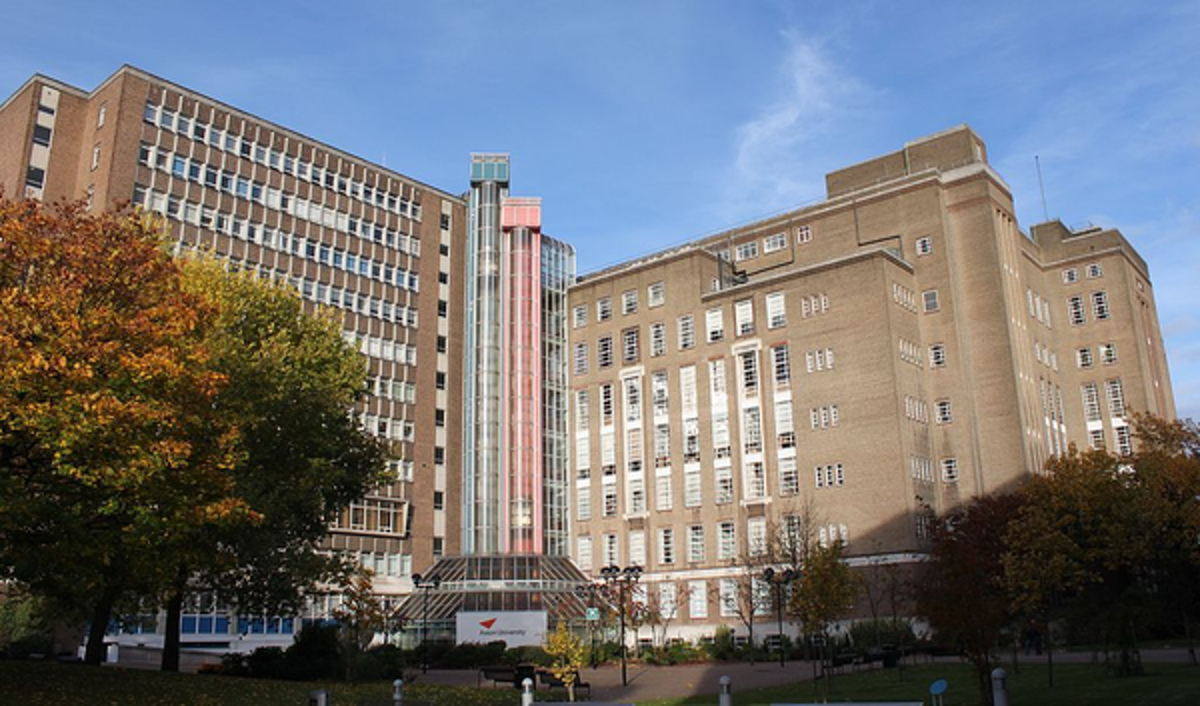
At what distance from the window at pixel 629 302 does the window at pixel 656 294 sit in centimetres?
121

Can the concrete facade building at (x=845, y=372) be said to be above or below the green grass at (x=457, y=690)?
above

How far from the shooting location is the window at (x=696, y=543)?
67875 mm

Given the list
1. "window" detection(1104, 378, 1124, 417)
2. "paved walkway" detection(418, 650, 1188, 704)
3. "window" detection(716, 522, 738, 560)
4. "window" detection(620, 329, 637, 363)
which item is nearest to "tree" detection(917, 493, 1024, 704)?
"paved walkway" detection(418, 650, 1188, 704)

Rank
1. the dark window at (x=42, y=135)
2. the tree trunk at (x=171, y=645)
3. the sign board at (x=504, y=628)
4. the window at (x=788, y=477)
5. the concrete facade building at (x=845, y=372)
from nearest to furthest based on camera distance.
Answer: the tree trunk at (x=171, y=645)
the sign board at (x=504, y=628)
the dark window at (x=42, y=135)
the concrete facade building at (x=845, y=372)
the window at (x=788, y=477)

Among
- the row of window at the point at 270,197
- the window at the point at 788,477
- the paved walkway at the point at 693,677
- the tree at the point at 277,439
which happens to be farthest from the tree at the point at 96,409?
the window at the point at 788,477

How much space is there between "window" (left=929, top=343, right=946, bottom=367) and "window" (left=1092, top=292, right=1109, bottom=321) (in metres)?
19.3

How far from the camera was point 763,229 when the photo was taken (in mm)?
77562

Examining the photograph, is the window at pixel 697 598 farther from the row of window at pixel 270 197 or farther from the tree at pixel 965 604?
the tree at pixel 965 604

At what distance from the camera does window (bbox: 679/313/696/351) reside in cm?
7175

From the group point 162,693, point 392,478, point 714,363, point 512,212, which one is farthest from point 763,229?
point 162,693

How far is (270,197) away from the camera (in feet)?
211

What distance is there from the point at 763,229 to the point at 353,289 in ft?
104

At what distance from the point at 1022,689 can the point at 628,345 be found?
4964 cm

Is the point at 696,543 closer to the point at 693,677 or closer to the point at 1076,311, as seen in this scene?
the point at 693,677
